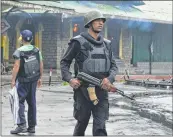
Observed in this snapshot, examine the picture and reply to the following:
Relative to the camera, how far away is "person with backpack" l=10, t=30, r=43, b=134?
8039 mm

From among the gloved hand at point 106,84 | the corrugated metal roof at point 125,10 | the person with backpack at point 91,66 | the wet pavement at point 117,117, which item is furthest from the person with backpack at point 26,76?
the corrugated metal roof at point 125,10

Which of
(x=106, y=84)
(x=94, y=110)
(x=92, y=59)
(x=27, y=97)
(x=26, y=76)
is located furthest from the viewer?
(x=27, y=97)

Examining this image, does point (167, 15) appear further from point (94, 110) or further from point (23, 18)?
point (94, 110)

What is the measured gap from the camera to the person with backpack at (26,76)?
8039 mm

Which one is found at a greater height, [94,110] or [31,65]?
[31,65]

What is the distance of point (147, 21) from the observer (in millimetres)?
32875

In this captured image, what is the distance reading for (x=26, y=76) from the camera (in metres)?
8.04

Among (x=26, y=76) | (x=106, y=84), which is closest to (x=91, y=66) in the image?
(x=106, y=84)

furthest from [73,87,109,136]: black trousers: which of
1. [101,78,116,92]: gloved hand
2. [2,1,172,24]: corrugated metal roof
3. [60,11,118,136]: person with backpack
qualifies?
[2,1,172,24]: corrugated metal roof

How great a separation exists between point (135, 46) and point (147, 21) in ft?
9.97

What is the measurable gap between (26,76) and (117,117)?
11.6ft

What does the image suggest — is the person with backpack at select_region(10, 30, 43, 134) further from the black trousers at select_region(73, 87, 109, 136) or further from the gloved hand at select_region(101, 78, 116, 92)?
the gloved hand at select_region(101, 78, 116, 92)

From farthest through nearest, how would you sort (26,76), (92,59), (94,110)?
(26,76), (94,110), (92,59)

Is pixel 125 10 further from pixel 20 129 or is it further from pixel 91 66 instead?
pixel 91 66
